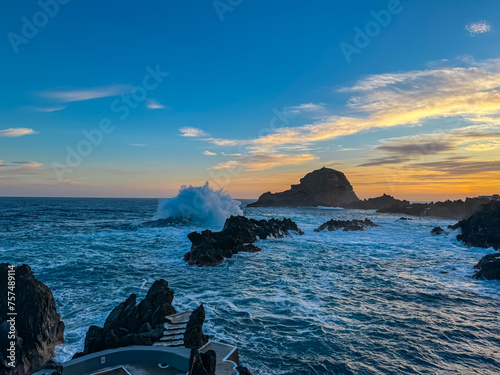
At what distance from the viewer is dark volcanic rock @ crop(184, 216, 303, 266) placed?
78.9ft

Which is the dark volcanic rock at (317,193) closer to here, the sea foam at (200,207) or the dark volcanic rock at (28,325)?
the sea foam at (200,207)

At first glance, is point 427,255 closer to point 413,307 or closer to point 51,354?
point 413,307

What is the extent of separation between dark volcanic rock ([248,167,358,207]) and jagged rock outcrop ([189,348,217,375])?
15919 cm

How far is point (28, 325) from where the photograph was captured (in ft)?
32.7

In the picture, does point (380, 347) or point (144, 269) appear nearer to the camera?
point (380, 347)

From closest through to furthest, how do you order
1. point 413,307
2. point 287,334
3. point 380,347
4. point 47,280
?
point 380,347 → point 287,334 → point 413,307 → point 47,280

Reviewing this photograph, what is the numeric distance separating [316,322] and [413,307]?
548 centimetres

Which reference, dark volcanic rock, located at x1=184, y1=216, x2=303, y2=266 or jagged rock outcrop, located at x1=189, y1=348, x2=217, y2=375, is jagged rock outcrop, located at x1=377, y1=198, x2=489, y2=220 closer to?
dark volcanic rock, located at x1=184, y1=216, x2=303, y2=266

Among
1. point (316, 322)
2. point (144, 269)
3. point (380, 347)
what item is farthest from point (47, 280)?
point (380, 347)

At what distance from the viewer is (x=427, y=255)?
27625 millimetres

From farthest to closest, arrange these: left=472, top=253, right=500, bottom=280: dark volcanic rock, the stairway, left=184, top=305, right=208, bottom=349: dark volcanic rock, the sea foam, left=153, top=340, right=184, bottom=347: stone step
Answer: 1. the sea foam
2. left=472, top=253, right=500, bottom=280: dark volcanic rock
3. the stairway
4. left=153, top=340, right=184, bottom=347: stone step
5. left=184, top=305, right=208, bottom=349: dark volcanic rock

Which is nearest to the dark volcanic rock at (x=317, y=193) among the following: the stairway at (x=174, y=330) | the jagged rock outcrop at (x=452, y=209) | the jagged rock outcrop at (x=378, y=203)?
the jagged rock outcrop at (x=378, y=203)

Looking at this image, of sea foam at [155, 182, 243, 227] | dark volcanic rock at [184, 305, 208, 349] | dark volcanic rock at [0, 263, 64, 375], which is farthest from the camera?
sea foam at [155, 182, 243, 227]

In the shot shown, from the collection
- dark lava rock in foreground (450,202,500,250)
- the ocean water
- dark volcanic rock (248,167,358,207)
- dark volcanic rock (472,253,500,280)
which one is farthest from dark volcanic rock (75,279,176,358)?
dark volcanic rock (248,167,358,207)
